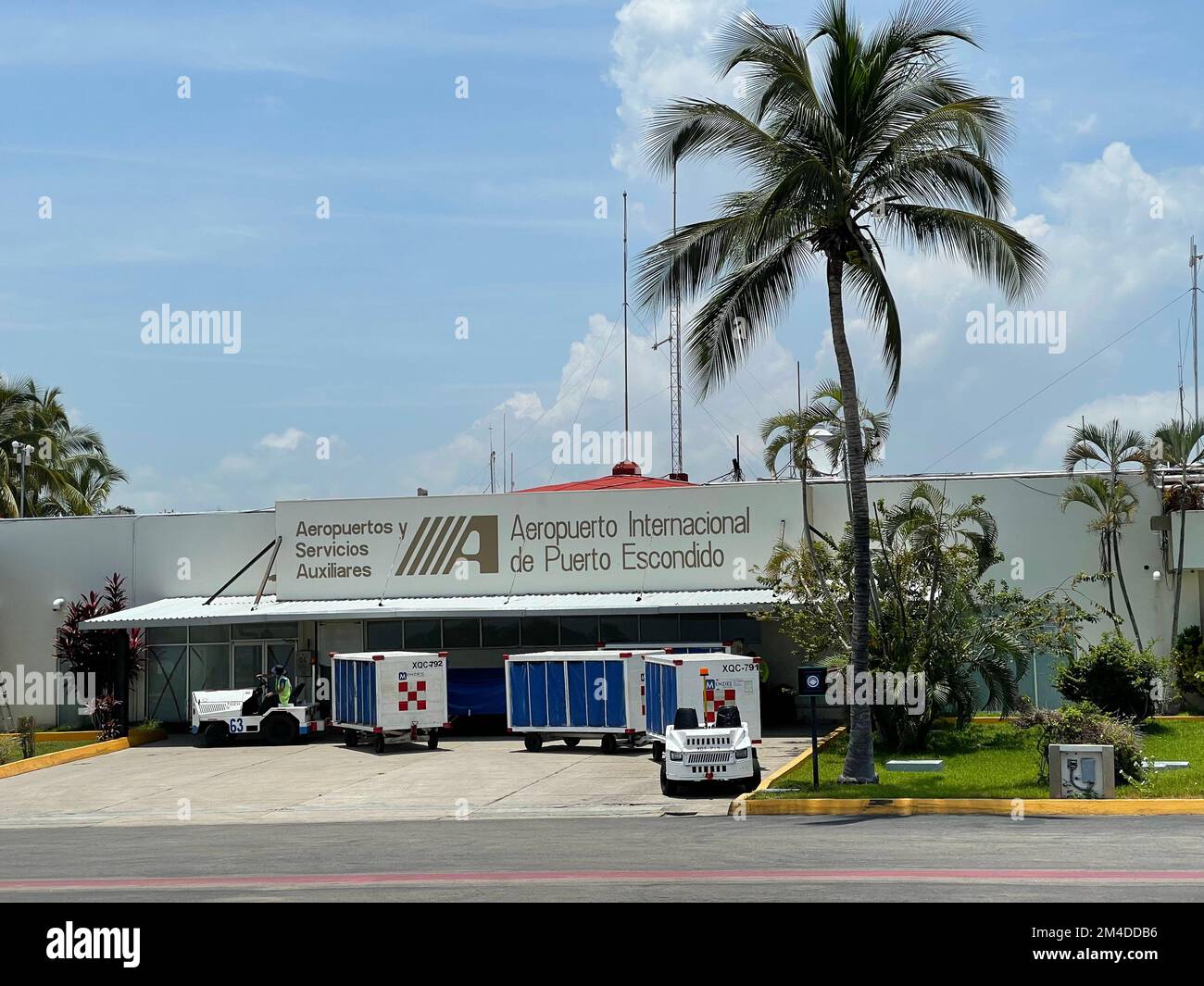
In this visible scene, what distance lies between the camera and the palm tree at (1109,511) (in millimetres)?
31625

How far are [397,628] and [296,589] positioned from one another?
2.93m

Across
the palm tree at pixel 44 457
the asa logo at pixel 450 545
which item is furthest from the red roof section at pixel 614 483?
the palm tree at pixel 44 457

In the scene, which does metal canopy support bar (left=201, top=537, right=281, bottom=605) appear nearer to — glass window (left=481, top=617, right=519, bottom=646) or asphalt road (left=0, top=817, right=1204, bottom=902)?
glass window (left=481, top=617, right=519, bottom=646)

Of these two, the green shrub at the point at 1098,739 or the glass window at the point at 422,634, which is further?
the glass window at the point at 422,634

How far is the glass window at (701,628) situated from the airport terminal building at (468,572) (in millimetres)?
38

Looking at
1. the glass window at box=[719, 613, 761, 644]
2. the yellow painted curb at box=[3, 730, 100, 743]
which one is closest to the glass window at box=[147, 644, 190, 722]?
the yellow painted curb at box=[3, 730, 100, 743]

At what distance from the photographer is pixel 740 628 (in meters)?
35.1

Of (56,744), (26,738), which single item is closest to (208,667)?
(56,744)

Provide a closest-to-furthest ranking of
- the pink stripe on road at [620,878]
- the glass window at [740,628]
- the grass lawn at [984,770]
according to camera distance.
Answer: the pink stripe on road at [620,878] < the grass lawn at [984,770] < the glass window at [740,628]

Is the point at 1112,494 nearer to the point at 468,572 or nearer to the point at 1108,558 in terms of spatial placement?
the point at 1108,558

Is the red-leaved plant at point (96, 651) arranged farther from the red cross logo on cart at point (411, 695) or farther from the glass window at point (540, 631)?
the glass window at point (540, 631)

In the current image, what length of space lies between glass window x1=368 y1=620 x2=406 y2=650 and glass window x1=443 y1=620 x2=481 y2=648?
132cm
